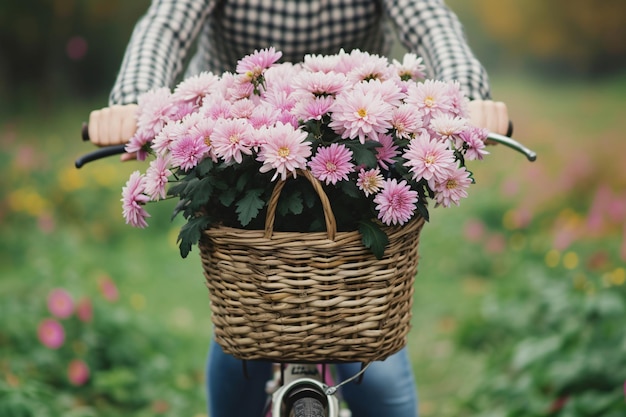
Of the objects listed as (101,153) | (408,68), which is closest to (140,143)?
(101,153)

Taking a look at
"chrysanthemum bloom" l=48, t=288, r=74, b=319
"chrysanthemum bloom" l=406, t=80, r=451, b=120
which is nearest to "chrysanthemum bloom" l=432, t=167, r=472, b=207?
"chrysanthemum bloom" l=406, t=80, r=451, b=120

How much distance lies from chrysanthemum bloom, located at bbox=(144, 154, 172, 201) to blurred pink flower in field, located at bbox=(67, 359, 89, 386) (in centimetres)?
209

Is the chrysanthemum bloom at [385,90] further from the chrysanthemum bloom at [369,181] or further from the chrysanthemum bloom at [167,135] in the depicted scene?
the chrysanthemum bloom at [167,135]

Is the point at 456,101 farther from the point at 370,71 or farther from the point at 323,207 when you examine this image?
the point at 323,207

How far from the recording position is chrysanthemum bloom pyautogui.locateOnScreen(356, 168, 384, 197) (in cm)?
129

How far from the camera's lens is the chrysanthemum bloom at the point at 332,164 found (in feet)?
4.17

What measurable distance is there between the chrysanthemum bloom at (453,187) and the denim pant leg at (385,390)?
63 centimetres

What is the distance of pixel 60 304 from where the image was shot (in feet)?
11.2

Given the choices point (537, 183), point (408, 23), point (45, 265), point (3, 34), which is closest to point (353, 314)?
point (408, 23)

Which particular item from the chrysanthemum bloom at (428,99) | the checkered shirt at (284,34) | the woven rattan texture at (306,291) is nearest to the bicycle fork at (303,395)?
the woven rattan texture at (306,291)

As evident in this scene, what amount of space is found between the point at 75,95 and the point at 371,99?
576cm

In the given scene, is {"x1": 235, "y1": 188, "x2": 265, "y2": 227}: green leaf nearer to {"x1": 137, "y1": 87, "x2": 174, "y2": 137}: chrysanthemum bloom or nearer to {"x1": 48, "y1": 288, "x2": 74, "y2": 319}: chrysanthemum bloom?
Result: {"x1": 137, "y1": 87, "x2": 174, "y2": 137}: chrysanthemum bloom

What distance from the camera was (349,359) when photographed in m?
1.41

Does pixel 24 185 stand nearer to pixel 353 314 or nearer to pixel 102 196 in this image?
pixel 102 196
